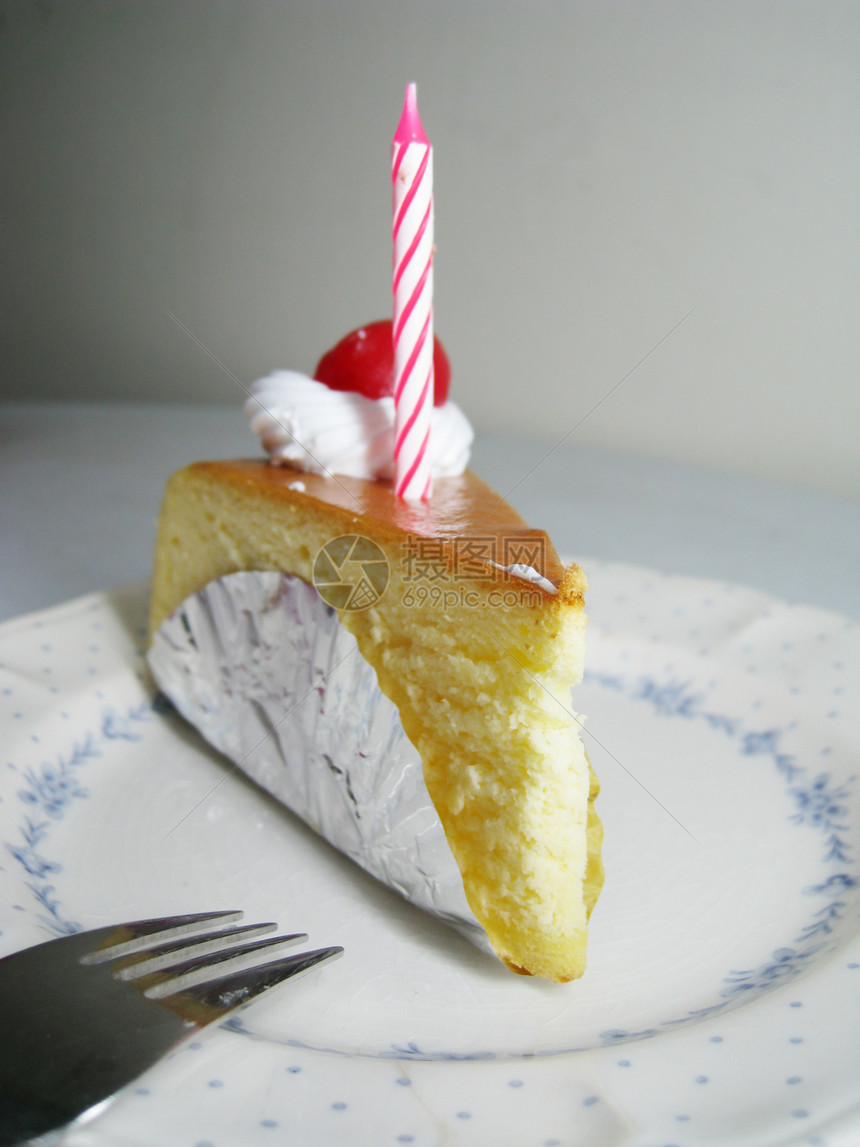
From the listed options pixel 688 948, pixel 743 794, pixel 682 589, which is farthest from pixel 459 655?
pixel 682 589

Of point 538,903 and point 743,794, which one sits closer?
point 538,903

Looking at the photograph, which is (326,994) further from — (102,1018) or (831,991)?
(831,991)

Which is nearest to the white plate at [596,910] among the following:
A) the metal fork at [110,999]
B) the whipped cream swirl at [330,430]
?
the metal fork at [110,999]

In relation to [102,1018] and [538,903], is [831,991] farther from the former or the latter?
[102,1018]

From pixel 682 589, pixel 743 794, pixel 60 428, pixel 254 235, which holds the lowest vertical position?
pixel 743 794

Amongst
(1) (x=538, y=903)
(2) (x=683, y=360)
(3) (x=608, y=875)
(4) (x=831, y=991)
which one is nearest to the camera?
(4) (x=831, y=991)

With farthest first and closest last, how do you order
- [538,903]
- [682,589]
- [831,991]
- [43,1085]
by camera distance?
[682,589] < [538,903] < [831,991] < [43,1085]

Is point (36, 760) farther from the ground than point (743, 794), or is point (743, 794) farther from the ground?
point (36, 760)

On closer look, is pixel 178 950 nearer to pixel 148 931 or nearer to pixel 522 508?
pixel 148 931
